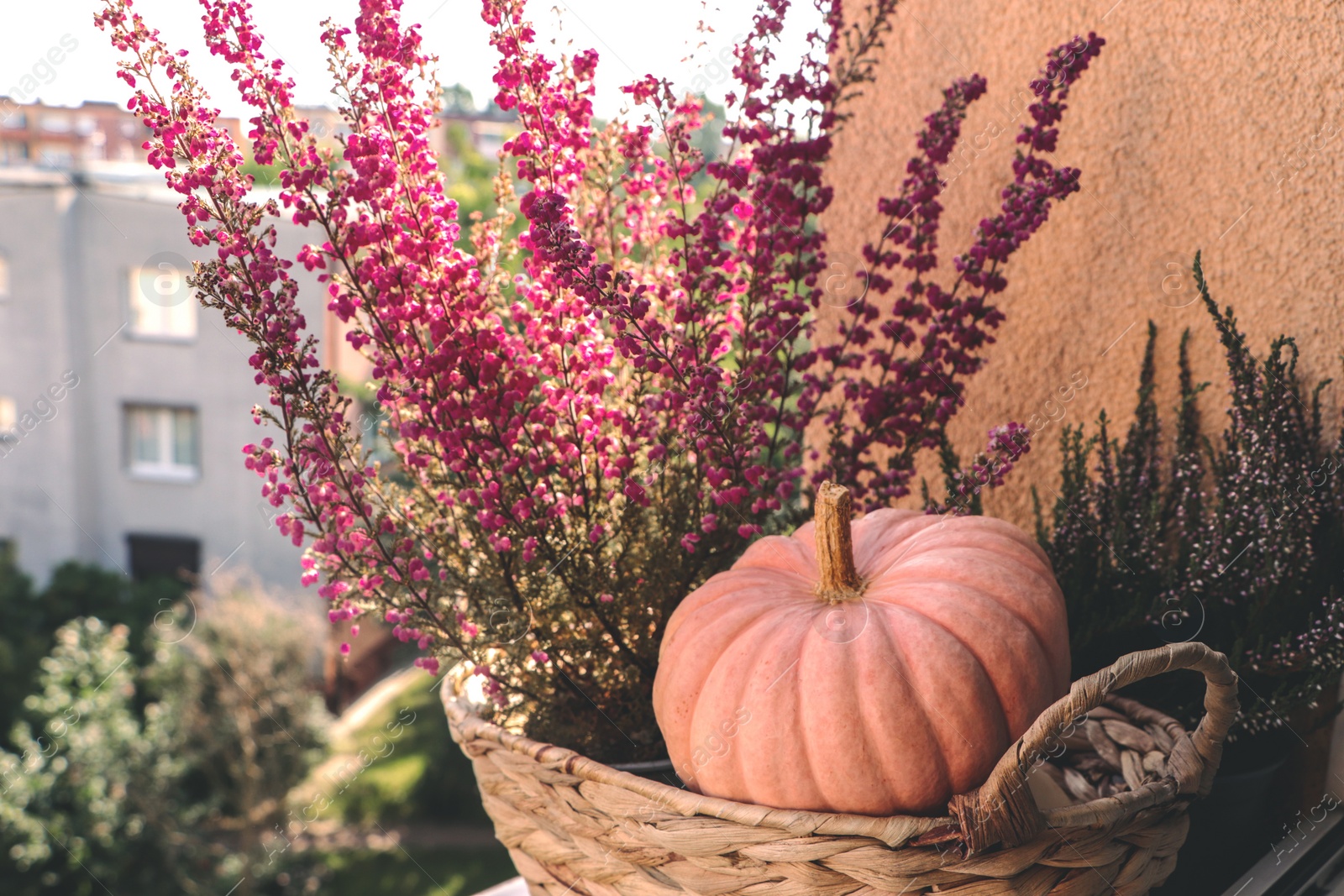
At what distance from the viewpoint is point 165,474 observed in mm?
15445

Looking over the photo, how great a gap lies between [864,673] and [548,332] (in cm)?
37

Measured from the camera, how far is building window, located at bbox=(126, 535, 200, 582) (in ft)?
50.5

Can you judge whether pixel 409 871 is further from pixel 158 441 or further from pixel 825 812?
pixel 825 812

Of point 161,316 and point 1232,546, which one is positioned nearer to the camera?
point 1232,546

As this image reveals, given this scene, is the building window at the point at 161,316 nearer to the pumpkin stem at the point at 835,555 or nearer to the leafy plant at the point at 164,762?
the leafy plant at the point at 164,762

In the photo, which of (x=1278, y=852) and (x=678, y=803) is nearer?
(x=678, y=803)

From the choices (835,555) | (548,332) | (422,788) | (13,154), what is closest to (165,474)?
(13,154)

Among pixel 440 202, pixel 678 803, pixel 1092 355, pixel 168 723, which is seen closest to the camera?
pixel 678 803

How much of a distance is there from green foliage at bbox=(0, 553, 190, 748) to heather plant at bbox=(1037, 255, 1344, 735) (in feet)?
33.4

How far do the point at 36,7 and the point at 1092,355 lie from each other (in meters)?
5.30

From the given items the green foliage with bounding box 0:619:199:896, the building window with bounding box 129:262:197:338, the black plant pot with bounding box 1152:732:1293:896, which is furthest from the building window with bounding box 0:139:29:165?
the black plant pot with bounding box 1152:732:1293:896

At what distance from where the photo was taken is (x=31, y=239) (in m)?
15.3

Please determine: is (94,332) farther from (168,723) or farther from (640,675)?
(640,675)

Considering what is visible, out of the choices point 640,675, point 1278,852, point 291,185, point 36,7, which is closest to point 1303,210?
point 1278,852
